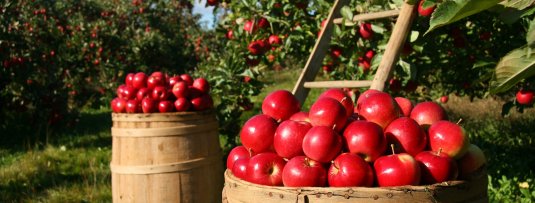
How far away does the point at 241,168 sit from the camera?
1.52 m

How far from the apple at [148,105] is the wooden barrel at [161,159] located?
0.14 meters

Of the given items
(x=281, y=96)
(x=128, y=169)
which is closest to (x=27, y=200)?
(x=128, y=169)

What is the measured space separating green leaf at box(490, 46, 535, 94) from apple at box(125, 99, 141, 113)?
2.27 meters

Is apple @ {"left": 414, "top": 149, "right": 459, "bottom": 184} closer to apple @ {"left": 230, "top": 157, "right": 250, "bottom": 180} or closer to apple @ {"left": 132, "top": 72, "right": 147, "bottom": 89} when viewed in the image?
apple @ {"left": 230, "top": 157, "right": 250, "bottom": 180}

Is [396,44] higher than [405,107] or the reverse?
higher

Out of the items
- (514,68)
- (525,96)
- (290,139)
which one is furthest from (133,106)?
(525,96)

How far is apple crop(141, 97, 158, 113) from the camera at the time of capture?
2922 millimetres

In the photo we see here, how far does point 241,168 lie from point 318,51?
1.96 metres

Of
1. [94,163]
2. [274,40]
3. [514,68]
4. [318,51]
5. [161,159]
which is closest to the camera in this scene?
[514,68]

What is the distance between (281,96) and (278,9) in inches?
86.5

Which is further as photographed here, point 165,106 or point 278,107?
point 165,106

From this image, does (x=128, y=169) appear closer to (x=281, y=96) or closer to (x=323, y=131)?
(x=281, y=96)

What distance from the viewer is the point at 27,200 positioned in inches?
146

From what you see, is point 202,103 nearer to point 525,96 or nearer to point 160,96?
point 160,96
